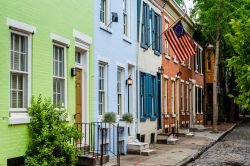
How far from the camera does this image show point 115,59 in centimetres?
1698

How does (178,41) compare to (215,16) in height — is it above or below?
below

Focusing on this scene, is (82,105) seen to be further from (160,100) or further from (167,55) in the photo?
(167,55)

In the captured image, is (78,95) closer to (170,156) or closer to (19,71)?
(19,71)

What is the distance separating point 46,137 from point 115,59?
23.1 feet

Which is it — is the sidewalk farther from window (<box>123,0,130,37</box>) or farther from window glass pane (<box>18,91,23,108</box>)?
window glass pane (<box>18,91,23,108</box>)

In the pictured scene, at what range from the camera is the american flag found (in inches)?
814

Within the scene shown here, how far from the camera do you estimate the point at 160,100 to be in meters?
24.4

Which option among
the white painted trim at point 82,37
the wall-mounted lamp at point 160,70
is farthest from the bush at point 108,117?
the wall-mounted lamp at point 160,70

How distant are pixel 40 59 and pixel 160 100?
14035 mm

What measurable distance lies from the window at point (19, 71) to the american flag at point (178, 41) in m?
10.7

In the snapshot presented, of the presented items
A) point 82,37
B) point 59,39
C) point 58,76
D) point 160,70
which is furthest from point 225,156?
point 59,39

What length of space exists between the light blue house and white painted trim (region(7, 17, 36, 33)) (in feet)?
15.0

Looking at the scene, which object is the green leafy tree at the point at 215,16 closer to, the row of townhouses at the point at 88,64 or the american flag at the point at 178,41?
the row of townhouses at the point at 88,64

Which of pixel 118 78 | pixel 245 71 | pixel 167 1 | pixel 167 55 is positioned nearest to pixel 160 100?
pixel 167 55
